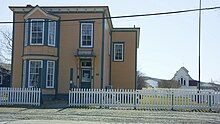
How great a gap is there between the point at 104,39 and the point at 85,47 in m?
1.78

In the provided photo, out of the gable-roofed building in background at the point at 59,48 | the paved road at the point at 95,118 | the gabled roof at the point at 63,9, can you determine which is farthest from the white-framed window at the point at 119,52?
the paved road at the point at 95,118

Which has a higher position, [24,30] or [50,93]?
[24,30]

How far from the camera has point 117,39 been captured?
37.0 m

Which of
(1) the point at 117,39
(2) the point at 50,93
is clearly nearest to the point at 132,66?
(1) the point at 117,39

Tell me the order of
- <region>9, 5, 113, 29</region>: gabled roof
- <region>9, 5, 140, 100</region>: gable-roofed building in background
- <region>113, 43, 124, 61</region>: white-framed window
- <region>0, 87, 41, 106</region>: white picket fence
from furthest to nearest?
<region>113, 43, 124, 61</region>: white-framed window < <region>9, 5, 113, 29</region>: gabled roof < <region>9, 5, 140, 100</region>: gable-roofed building in background < <region>0, 87, 41, 106</region>: white picket fence

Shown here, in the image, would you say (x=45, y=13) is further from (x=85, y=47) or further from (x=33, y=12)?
(x=85, y=47)

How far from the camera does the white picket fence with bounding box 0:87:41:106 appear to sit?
23.1m

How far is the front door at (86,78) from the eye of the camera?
29.2 metres

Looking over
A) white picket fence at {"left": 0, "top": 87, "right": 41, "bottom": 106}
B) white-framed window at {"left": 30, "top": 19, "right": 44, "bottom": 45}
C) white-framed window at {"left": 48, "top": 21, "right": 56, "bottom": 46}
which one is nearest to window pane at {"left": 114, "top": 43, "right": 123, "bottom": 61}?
white-framed window at {"left": 48, "top": 21, "right": 56, "bottom": 46}

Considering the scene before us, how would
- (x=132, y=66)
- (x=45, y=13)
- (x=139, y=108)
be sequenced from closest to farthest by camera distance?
(x=139, y=108) < (x=45, y=13) < (x=132, y=66)

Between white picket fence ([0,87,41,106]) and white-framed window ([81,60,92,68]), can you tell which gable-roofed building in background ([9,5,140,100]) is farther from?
white picket fence ([0,87,41,106])

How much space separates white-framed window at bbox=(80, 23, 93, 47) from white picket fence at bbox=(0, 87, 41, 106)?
7.27 metres

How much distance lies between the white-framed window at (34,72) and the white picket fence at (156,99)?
661cm

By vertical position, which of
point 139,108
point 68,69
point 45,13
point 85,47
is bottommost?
point 139,108
